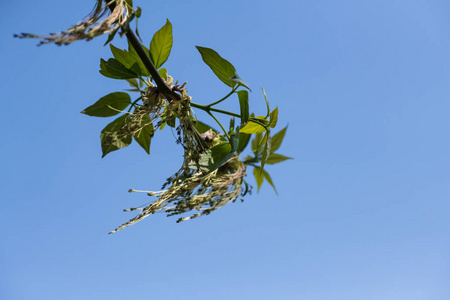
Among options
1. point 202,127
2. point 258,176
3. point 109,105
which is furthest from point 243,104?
point 258,176

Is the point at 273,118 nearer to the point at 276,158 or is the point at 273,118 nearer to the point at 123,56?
the point at 123,56

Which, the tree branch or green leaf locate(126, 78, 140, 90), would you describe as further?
green leaf locate(126, 78, 140, 90)

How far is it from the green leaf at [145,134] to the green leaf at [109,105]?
6 cm

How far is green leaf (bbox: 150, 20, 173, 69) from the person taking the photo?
2.38 feet

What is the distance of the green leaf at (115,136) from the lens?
0.77 meters

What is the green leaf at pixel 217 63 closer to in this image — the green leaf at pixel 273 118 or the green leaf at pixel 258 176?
the green leaf at pixel 273 118

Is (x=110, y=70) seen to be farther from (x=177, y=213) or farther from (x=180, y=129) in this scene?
(x=177, y=213)

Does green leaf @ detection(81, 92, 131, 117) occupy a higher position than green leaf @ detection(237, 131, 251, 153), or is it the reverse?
green leaf @ detection(237, 131, 251, 153)

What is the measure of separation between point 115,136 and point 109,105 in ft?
0.26

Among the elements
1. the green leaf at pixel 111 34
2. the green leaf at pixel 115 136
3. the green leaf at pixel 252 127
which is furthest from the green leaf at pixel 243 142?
the green leaf at pixel 111 34

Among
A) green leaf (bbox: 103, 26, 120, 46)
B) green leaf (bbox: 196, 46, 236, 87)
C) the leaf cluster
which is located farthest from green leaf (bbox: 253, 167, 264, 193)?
green leaf (bbox: 103, 26, 120, 46)

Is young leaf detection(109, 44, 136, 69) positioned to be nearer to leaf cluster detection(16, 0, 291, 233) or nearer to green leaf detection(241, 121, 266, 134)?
leaf cluster detection(16, 0, 291, 233)

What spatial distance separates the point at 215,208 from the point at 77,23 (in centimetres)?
51

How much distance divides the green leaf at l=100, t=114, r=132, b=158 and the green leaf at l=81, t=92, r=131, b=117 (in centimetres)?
2
